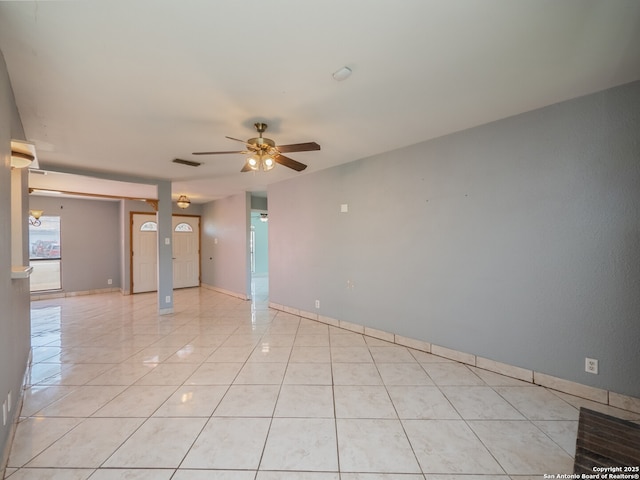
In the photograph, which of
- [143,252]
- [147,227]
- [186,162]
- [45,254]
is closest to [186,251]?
[143,252]

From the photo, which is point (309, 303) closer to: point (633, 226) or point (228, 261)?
point (228, 261)

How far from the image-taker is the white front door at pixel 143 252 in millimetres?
7027

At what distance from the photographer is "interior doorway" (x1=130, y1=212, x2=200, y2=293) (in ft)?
→ 23.1

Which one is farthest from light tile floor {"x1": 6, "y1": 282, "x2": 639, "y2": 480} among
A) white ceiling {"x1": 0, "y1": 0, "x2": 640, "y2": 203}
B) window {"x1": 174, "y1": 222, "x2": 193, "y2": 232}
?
window {"x1": 174, "y1": 222, "x2": 193, "y2": 232}

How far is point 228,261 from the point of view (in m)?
6.72

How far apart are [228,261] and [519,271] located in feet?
19.6

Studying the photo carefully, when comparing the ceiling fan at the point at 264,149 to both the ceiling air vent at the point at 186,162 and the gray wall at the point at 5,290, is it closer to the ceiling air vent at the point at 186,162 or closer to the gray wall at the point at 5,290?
the gray wall at the point at 5,290

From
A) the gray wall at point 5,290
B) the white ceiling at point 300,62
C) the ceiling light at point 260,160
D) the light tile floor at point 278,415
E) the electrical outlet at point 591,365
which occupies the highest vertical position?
the white ceiling at point 300,62

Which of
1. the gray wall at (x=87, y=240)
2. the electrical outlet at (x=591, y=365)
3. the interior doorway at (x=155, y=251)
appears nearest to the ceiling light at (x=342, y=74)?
the electrical outlet at (x=591, y=365)

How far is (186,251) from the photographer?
7.72 meters

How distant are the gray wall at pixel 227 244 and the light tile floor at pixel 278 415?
9.33 ft

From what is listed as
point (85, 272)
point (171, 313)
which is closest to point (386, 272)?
point (171, 313)

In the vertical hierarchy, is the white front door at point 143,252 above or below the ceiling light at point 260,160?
below

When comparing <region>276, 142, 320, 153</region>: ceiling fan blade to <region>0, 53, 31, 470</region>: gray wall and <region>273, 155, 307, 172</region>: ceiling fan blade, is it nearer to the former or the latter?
<region>273, 155, 307, 172</region>: ceiling fan blade
